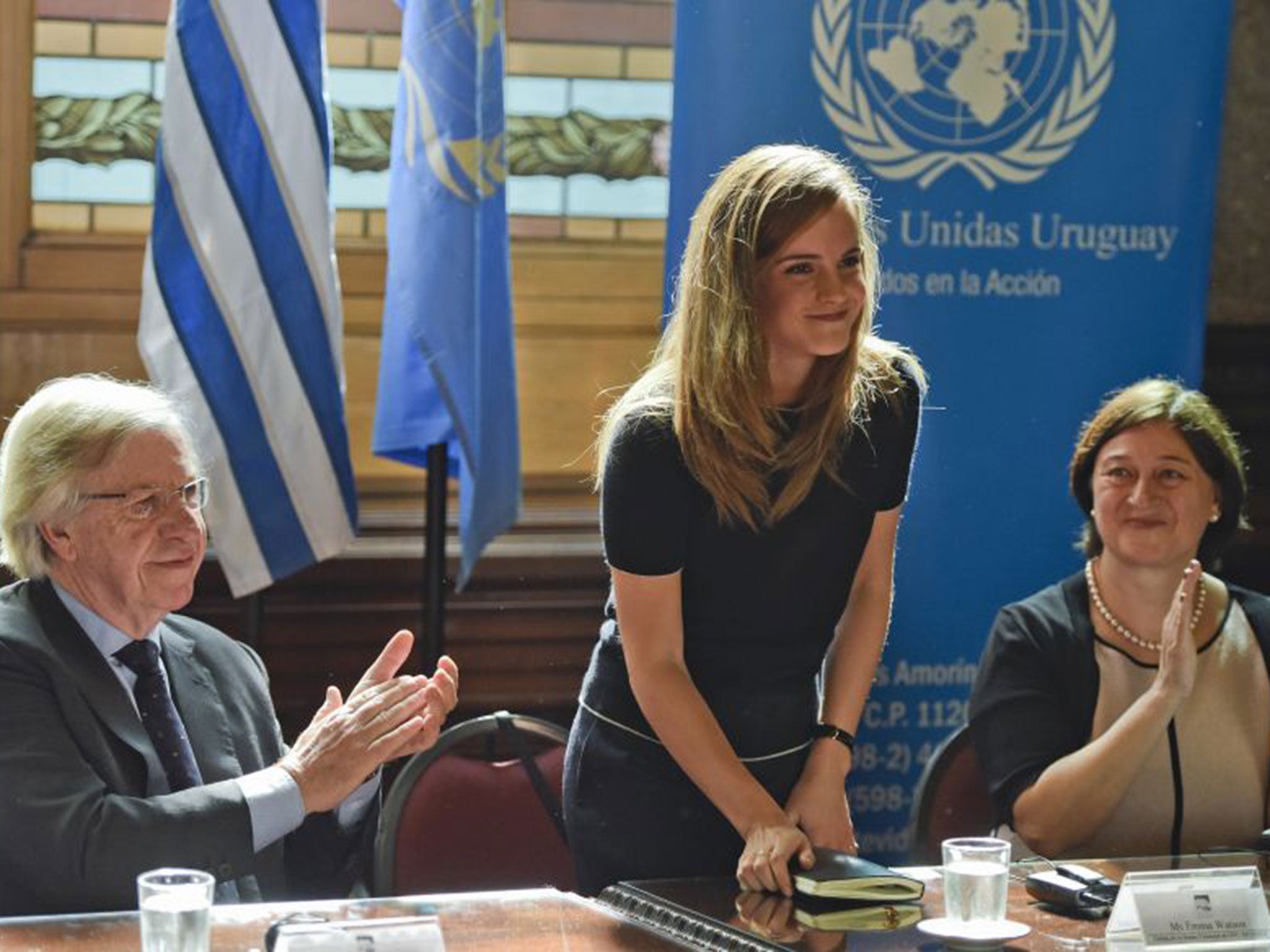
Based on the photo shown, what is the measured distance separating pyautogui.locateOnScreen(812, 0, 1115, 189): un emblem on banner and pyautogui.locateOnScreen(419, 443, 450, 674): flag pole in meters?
1.05

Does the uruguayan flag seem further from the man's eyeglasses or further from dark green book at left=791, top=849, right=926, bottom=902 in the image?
dark green book at left=791, top=849, right=926, bottom=902

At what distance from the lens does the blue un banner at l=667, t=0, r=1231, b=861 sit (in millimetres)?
3953

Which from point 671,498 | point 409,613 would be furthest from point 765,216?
point 409,613

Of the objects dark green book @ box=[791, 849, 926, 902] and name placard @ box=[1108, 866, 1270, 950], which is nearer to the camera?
name placard @ box=[1108, 866, 1270, 950]

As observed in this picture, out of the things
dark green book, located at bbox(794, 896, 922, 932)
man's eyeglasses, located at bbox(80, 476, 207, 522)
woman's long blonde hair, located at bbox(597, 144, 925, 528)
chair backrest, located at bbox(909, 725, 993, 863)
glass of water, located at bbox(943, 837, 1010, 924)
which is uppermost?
woman's long blonde hair, located at bbox(597, 144, 925, 528)

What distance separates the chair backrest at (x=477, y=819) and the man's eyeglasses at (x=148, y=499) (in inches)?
22.4

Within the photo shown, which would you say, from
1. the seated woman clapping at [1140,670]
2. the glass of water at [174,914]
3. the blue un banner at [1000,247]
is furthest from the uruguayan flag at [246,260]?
the glass of water at [174,914]

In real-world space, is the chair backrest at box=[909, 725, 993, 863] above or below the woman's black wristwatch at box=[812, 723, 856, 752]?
below

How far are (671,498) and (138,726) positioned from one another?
72 cm

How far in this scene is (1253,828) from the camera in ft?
9.61

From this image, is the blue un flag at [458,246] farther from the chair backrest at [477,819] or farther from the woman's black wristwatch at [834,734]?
the woman's black wristwatch at [834,734]

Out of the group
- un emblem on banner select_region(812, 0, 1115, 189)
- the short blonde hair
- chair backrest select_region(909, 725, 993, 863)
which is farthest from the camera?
un emblem on banner select_region(812, 0, 1115, 189)

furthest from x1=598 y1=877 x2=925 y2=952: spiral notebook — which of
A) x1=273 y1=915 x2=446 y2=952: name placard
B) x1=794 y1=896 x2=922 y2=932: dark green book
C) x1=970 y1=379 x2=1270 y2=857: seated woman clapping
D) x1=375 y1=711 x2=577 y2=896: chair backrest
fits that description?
x1=970 y1=379 x2=1270 y2=857: seated woman clapping

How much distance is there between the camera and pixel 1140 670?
299 centimetres
